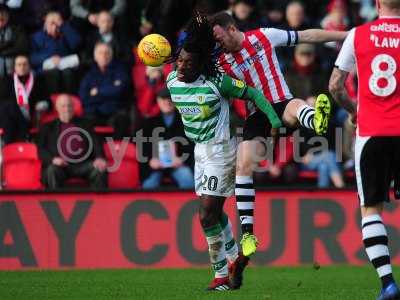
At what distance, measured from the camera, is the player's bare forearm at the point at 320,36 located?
10488 millimetres

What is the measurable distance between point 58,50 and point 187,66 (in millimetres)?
6300

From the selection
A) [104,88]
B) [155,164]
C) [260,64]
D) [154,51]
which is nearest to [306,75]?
[155,164]

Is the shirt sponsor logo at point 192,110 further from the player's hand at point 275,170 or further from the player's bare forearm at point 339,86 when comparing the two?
the player's hand at point 275,170

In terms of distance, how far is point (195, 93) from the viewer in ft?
34.3

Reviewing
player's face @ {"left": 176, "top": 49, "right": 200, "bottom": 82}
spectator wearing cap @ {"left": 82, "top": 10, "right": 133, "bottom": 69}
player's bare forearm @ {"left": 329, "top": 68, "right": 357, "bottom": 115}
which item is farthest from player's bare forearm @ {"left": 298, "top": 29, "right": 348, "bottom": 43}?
spectator wearing cap @ {"left": 82, "top": 10, "right": 133, "bottom": 69}

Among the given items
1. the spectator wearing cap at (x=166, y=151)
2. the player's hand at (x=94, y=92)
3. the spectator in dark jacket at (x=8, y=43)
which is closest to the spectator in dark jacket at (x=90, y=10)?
the spectator in dark jacket at (x=8, y=43)

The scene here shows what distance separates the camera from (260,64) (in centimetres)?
1104

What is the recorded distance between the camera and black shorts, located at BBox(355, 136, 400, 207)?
880 cm

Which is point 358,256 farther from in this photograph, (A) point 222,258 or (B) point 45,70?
(B) point 45,70

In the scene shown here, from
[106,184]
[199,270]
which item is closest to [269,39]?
[199,270]

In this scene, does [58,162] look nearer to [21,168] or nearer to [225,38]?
[21,168]

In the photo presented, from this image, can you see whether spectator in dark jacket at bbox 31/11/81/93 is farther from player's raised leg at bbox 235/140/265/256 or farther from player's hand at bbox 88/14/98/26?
player's raised leg at bbox 235/140/265/256

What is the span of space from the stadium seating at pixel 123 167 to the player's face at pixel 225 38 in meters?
4.48

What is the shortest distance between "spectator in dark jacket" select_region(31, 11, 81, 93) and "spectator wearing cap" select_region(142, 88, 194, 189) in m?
1.50
